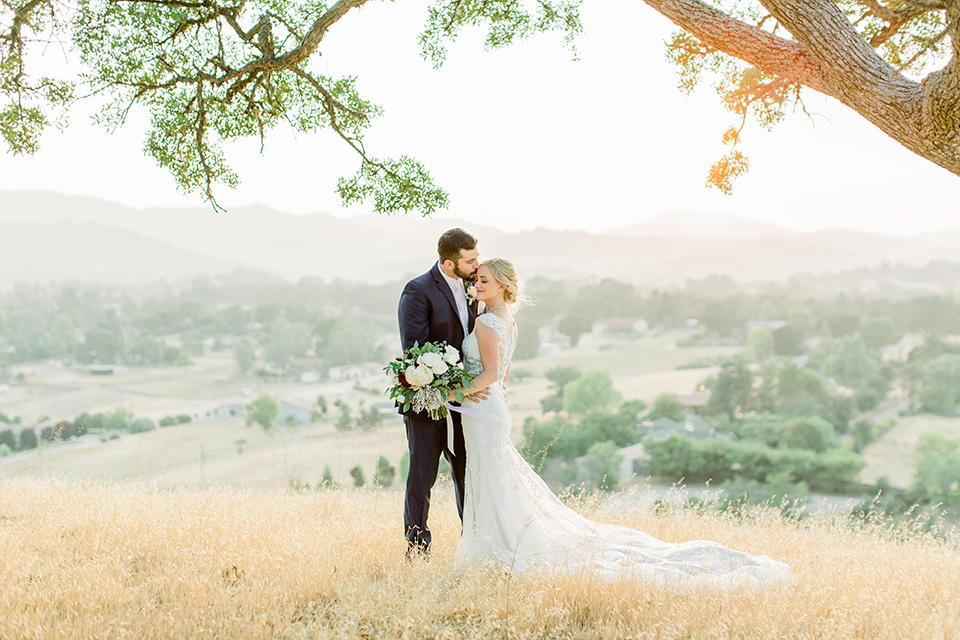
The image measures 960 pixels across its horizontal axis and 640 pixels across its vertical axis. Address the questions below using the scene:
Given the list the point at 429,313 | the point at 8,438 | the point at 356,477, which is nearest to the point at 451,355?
the point at 429,313

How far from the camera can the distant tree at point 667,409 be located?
41.0 metres

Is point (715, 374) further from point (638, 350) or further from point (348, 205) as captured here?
point (348, 205)

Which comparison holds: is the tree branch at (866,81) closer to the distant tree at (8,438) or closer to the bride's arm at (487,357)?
the bride's arm at (487,357)

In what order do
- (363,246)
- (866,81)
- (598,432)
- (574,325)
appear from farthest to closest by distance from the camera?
(363,246)
(574,325)
(598,432)
(866,81)

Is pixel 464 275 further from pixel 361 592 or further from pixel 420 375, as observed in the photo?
pixel 361 592

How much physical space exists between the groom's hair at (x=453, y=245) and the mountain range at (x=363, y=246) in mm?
47764

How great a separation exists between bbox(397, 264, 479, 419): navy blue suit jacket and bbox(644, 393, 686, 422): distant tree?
38.5 meters

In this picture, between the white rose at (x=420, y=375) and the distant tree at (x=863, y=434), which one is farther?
the distant tree at (x=863, y=434)

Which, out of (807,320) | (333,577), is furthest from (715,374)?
(333,577)

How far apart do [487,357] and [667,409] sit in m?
39.5

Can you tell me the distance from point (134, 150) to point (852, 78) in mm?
6135

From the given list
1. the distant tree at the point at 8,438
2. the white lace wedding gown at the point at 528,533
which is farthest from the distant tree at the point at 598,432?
the white lace wedding gown at the point at 528,533

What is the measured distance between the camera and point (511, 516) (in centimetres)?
418

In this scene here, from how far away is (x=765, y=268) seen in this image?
6094cm
